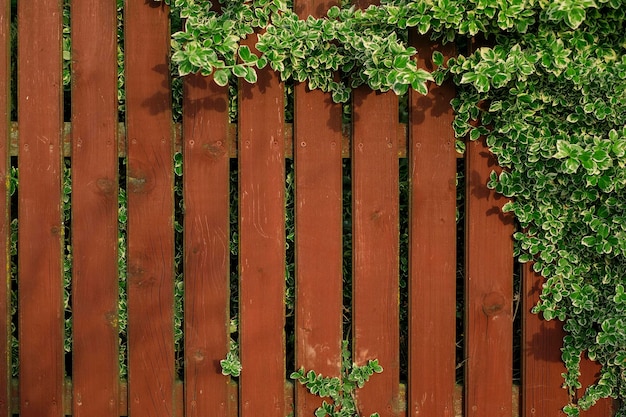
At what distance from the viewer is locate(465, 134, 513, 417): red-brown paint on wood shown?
247 cm

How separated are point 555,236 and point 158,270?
146cm

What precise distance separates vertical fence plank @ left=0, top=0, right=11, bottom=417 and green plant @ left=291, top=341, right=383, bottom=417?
1.07 m

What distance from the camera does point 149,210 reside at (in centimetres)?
245

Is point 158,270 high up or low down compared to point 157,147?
down

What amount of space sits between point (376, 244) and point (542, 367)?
0.79 metres

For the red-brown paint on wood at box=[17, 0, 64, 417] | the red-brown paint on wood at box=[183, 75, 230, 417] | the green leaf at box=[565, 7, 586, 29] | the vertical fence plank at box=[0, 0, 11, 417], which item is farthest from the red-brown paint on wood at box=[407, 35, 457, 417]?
the vertical fence plank at box=[0, 0, 11, 417]

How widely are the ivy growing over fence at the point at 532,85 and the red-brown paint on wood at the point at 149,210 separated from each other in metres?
0.17

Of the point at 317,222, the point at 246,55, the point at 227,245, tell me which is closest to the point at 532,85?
the point at 317,222

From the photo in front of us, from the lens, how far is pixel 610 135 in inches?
90.5

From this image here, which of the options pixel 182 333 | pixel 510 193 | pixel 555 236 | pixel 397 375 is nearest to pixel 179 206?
pixel 182 333

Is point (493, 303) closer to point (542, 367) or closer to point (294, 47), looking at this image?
point (542, 367)

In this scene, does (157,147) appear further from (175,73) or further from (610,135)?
(610,135)

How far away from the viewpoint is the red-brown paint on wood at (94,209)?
2.42 meters

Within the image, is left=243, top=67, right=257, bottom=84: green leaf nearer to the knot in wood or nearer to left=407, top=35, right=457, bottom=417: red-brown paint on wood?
left=407, top=35, right=457, bottom=417: red-brown paint on wood
